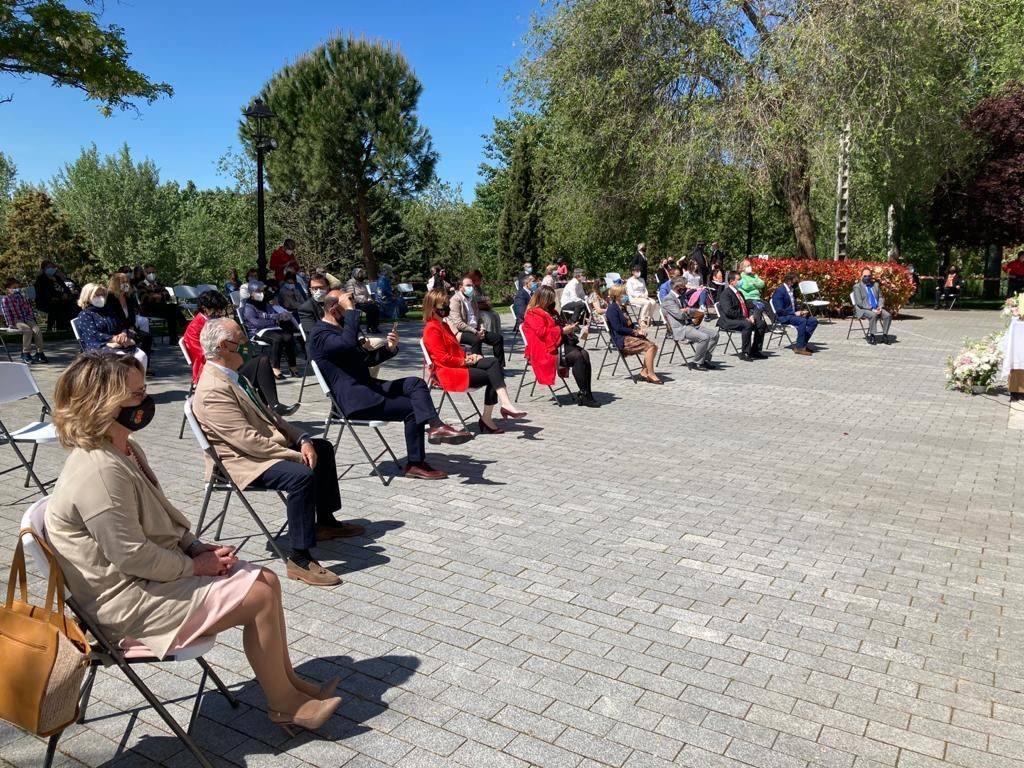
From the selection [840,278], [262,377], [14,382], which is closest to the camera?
[14,382]

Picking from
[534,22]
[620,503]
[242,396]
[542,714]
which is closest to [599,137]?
[534,22]

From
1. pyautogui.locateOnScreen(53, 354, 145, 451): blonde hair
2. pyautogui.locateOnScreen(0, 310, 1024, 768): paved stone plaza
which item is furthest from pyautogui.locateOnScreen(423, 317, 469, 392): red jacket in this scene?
pyautogui.locateOnScreen(53, 354, 145, 451): blonde hair

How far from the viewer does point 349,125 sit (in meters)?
32.2

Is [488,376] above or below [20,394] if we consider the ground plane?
below

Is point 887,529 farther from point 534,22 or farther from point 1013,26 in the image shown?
point 1013,26

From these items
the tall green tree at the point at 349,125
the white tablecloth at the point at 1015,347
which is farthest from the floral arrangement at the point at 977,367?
the tall green tree at the point at 349,125

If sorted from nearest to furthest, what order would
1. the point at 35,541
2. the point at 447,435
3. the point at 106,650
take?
the point at 35,541 → the point at 106,650 → the point at 447,435

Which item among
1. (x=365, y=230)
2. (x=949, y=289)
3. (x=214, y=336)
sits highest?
(x=365, y=230)

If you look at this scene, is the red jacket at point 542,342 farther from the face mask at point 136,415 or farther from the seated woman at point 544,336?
the face mask at point 136,415

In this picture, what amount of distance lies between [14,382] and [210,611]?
4253 mm

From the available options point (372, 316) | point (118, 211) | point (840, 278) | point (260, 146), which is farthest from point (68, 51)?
point (118, 211)

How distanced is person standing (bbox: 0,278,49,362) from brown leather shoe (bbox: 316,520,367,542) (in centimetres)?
1051

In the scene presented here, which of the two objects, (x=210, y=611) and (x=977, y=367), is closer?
(x=210, y=611)

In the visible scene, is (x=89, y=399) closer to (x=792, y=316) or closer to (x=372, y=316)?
(x=792, y=316)
